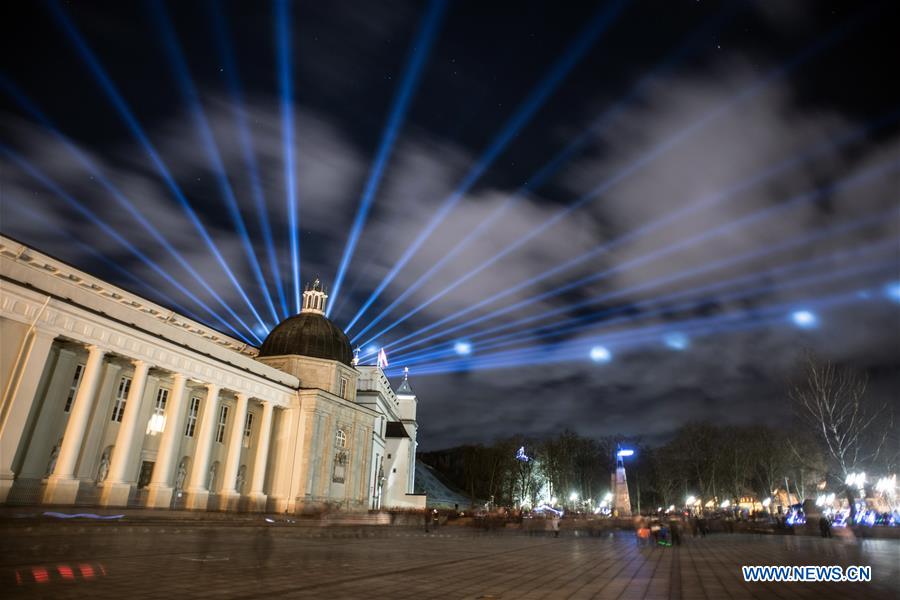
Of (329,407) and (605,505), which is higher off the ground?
(329,407)

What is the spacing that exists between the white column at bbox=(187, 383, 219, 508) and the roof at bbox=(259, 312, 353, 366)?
14.9 meters

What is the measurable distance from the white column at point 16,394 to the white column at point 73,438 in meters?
2.05

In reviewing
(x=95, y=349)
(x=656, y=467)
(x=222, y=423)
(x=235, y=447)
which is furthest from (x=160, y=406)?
(x=656, y=467)

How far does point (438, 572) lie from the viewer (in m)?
11.0

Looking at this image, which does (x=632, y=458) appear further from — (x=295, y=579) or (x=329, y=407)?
(x=295, y=579)

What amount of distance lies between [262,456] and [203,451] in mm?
6681

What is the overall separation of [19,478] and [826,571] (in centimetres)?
3512

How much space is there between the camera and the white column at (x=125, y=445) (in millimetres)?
29355

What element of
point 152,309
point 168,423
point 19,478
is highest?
point 152,309

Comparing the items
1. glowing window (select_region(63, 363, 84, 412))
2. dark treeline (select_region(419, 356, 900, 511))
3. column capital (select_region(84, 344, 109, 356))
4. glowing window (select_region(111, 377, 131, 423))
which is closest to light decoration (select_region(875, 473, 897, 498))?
dark treeline (select_region(419, 356, 900, 511))

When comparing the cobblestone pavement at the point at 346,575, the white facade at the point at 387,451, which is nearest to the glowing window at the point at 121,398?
the cobblestone pavement at the point at 346,575

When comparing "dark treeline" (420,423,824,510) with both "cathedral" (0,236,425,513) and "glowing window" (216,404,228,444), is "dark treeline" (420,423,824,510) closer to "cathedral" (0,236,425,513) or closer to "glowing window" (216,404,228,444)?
"cathedral" (0,236,425,513)

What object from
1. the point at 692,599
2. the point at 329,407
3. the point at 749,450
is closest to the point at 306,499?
the point at 329,407

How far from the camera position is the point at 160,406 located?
3609 centimetres
